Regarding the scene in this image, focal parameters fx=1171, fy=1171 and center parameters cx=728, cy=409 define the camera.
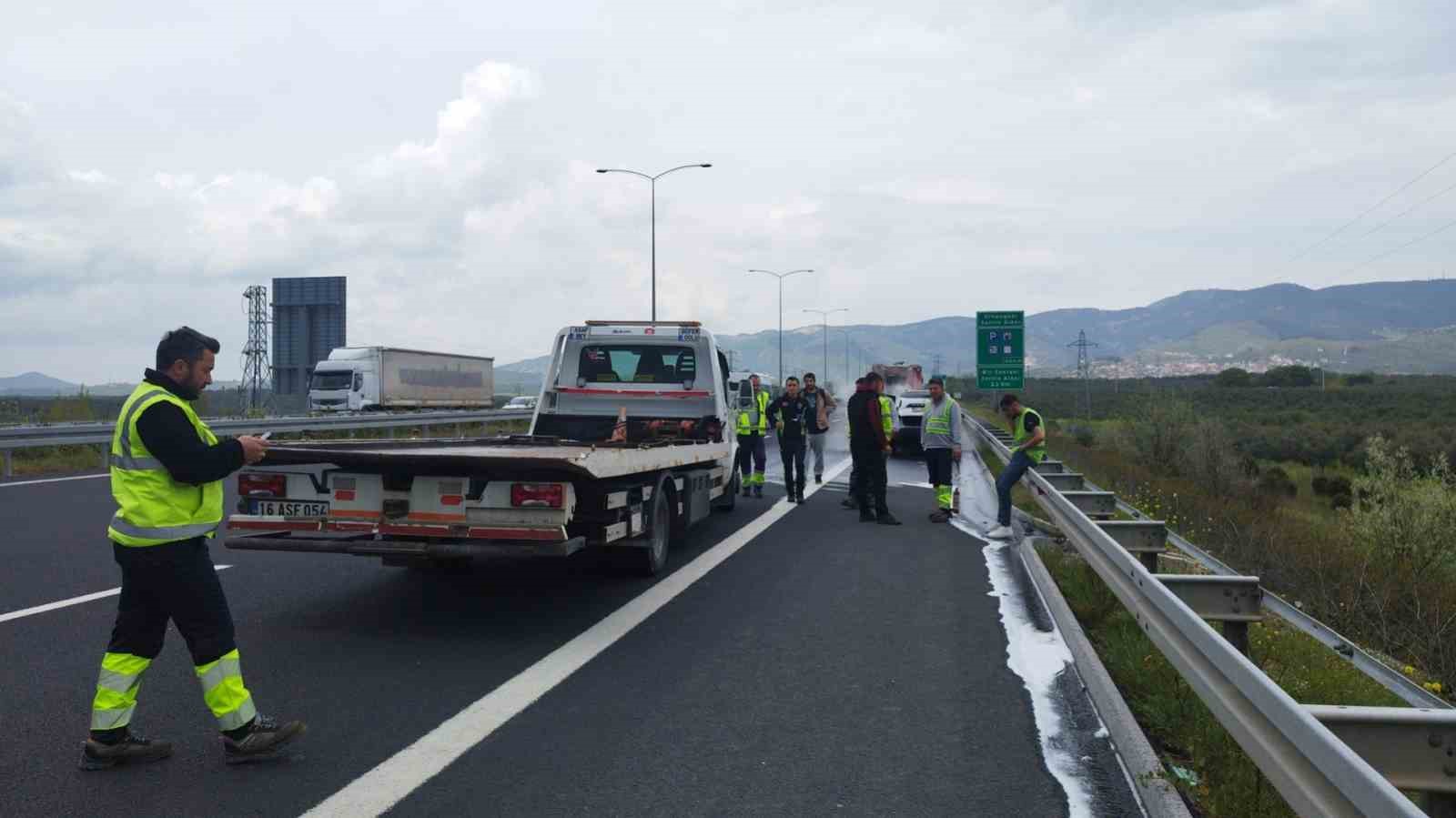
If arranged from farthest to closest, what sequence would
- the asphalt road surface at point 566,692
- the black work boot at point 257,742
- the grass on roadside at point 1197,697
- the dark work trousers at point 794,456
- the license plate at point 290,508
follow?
the dark work trousers at point 794,456, the license plate at point 290,508, the black work boot at point 257,742, the asphalt road surface at point 566,692, the grass on roadside at point 1197,697

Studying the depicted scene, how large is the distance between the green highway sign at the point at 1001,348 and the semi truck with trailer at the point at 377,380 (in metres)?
22.1

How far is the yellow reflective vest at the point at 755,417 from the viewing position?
1681cm

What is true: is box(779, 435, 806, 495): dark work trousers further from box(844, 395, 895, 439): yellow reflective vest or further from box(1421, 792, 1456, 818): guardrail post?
box(1421, 792, 1456, 818): guardrail post

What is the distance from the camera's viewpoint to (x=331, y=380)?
42969 millimetres

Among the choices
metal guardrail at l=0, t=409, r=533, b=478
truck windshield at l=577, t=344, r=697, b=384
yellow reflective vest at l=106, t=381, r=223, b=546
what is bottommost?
metal guardrail at l=0, t=409, r=533, b=478

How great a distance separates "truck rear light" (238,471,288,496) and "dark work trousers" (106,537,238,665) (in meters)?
2.76

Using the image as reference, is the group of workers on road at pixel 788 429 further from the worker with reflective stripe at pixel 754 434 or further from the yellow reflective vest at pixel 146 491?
the yellow reflective vest at pixel 146 491

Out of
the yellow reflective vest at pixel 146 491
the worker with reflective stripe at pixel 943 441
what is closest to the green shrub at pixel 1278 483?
the worker with reflective stripe at pixel 943 441

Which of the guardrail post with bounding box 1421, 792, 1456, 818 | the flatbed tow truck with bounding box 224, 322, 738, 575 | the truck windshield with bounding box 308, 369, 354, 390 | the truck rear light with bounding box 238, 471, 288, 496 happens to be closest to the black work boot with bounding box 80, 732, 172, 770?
the flatbed tow truck with bounding box 224, 322, 738, 575

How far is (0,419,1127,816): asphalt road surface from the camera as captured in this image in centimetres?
469

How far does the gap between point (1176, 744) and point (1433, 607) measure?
4233mm

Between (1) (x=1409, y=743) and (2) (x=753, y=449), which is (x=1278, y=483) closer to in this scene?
(2) (x=753, y=449)

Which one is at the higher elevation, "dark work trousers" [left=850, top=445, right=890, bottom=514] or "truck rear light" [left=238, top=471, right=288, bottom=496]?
"truck rear light" [left=238, top=471, right=288, bottom=496]

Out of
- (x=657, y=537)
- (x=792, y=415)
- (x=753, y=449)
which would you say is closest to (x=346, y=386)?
(x=753, y=449)
